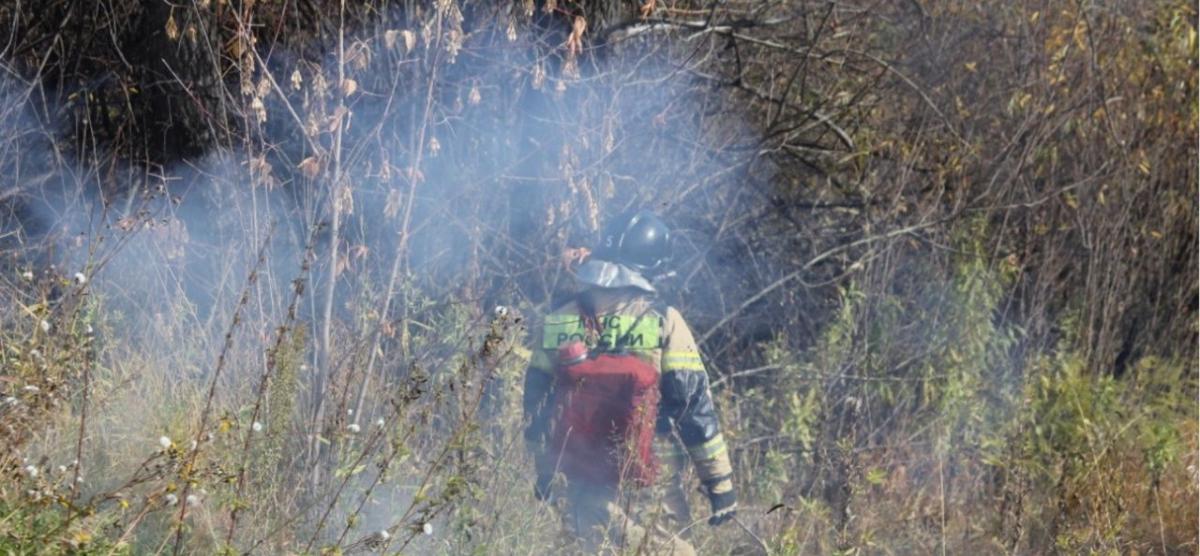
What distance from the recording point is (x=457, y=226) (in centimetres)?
771

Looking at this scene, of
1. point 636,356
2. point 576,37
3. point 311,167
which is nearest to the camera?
point 636,356

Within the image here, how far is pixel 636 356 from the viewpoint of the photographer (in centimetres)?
564

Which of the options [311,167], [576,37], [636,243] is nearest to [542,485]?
[636,243]

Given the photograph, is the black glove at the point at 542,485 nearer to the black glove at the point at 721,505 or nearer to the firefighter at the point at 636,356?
the firefighter at the point at 636,356

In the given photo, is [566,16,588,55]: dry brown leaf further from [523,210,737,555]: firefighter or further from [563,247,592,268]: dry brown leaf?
[523,210,737,555]: firefighter

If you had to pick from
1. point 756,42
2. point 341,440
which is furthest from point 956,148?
point 341,440

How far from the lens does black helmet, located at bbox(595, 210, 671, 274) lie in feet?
18.9

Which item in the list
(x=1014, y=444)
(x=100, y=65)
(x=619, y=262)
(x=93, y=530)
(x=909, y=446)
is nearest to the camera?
(x=93, y=530)

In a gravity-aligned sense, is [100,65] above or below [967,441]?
above

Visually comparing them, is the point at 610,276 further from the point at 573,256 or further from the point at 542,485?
the point at 573,256

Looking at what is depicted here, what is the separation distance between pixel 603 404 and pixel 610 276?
447 mm

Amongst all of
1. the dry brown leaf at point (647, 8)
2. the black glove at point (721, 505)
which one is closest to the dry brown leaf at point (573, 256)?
the dry brown leaf at point (647, 8)

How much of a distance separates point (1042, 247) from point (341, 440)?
237 inches

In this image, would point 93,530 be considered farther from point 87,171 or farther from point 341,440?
point 87,171
